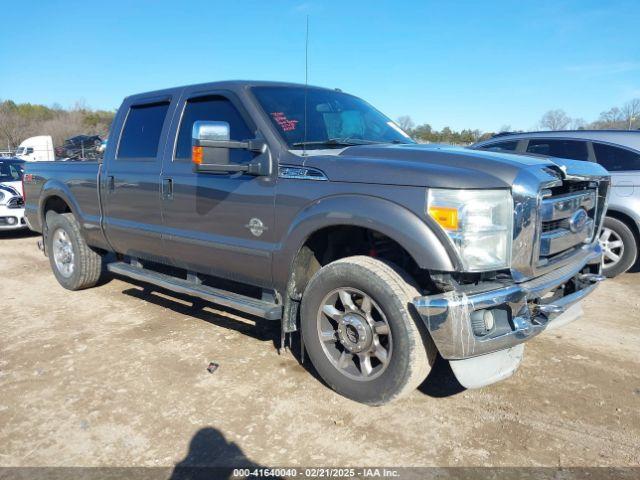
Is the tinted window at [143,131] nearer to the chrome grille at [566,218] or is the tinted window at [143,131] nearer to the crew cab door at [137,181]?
the crew cab door at [137,181]

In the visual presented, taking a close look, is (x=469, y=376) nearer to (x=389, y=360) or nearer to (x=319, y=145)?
(x=389, y=360)

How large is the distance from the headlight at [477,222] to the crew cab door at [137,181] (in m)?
2.54

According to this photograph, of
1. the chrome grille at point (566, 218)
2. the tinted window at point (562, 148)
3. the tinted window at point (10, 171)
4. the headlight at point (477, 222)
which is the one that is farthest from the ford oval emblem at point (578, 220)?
the tinted window at point (10, 171)

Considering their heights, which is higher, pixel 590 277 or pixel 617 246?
pixel 590 277

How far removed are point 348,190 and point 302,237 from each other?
0.46 metres

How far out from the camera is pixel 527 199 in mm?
2633

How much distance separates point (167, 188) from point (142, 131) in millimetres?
830

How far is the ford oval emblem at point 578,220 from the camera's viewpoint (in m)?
3.15

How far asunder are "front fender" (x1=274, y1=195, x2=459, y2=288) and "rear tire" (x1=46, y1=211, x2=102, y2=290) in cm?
308

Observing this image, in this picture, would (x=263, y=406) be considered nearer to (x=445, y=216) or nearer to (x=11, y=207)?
(x=445, y=216)

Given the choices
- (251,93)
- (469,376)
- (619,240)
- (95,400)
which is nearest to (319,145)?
(251,93)

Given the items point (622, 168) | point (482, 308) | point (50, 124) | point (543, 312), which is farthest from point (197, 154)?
point (50, 124)

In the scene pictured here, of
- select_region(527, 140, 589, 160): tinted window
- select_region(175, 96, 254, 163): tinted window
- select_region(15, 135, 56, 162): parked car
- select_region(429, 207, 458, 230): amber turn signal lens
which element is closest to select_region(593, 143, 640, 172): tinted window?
select_region(527, 140, 589, 160): tinted window

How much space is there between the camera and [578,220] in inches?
127
